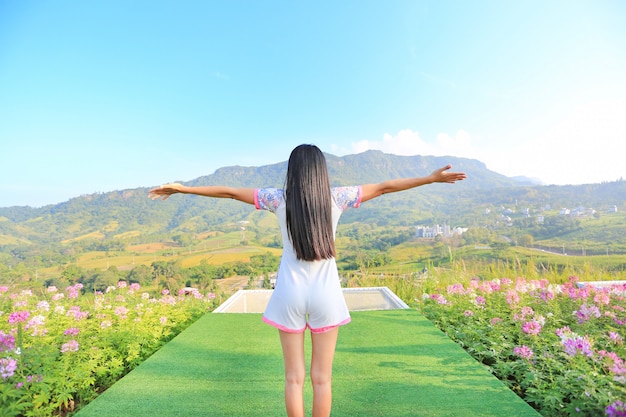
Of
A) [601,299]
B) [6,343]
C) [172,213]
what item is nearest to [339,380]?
[6,343]

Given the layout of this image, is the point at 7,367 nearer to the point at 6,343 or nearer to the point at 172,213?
the point at 6,343

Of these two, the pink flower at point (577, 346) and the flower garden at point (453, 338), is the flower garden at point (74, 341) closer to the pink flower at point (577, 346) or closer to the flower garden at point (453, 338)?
the flower garden at point (453, 338)

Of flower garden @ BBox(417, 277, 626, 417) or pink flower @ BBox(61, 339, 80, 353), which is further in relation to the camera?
pink flower @ BBox(61, 339, 80, 353)

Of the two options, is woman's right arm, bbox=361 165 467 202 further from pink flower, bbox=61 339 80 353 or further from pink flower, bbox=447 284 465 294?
pink flower, bbox=447 284 465 294

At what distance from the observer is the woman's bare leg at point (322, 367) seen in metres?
1.48

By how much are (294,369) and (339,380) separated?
114cm

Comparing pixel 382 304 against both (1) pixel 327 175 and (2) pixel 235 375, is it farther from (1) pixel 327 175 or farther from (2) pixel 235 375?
(1) pixel 327 175

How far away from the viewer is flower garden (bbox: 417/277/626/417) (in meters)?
2.09

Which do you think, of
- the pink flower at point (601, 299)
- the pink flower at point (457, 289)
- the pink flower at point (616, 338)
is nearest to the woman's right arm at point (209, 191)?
the pink flower at point (616, 338)

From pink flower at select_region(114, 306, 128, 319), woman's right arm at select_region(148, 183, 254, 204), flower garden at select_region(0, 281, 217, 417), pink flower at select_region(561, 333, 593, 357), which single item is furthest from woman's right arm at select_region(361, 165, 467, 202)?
pink flower at select_region(114, 306, 128, 319)

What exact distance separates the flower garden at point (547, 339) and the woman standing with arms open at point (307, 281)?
Answer: 1.38 m

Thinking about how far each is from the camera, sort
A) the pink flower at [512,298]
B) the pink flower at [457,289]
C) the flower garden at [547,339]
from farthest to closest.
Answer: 1. the pink flower at [457,289]
2. the pink flower at [512,298]
3. the flower garden at [547,339]

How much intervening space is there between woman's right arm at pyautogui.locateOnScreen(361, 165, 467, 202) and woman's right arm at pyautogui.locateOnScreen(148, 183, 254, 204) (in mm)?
541

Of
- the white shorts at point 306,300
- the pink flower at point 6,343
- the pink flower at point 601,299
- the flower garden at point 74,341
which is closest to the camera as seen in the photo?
the white shorts at point 306,300
